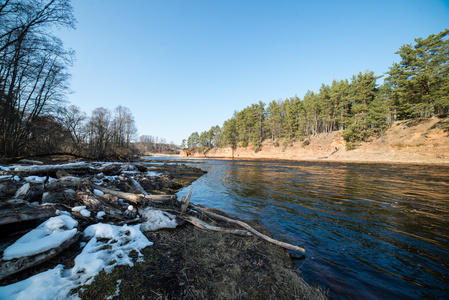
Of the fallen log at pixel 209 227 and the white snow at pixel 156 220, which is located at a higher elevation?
the white snow at pixel 156 220

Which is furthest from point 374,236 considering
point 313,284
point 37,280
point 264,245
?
point 37,280

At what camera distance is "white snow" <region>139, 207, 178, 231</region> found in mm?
3629

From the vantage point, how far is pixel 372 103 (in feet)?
114

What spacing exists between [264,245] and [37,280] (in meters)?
3.65

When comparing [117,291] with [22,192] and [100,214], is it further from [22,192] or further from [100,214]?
[22,192]

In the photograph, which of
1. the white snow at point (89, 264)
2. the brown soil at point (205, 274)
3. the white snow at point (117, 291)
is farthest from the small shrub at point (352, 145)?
the white snow at point (117, 291)

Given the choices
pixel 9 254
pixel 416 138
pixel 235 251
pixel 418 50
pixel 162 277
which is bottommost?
pixel 235 251

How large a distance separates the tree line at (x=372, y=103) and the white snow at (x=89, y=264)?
135 ft

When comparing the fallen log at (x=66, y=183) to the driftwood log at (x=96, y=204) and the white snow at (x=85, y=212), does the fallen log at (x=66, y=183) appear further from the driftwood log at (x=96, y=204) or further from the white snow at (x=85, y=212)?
the white snow at (x=85, y=212)

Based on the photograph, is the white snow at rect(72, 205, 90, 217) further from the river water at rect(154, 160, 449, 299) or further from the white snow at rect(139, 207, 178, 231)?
the river water at rect(154, 160, 449, 299)

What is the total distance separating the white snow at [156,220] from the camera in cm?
363

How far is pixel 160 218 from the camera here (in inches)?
151

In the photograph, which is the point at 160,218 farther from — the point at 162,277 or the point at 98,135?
the point at 98,135

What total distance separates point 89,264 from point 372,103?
48.9 metres
